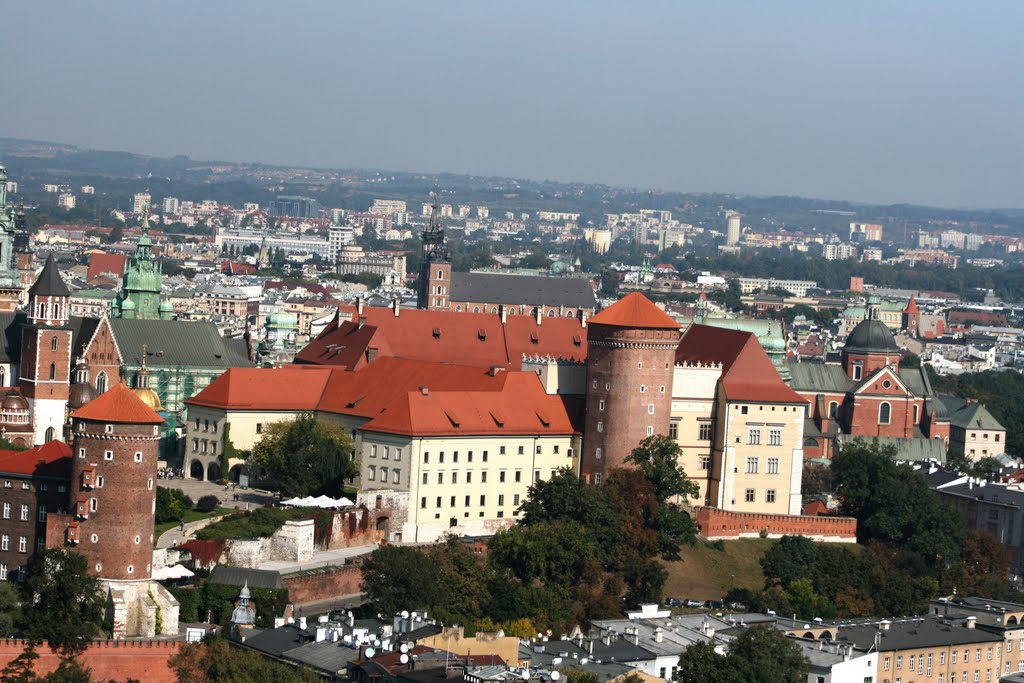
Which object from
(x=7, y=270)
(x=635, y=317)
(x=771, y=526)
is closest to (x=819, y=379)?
(x=771, y=526)

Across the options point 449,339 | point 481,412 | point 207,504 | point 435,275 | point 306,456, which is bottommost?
point 207,504

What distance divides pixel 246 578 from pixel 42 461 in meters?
7.27

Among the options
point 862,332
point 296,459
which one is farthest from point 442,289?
point 296,459

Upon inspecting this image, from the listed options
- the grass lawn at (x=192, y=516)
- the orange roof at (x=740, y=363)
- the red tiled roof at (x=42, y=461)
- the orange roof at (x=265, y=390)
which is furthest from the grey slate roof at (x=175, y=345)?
the red tiled roof at (x=42, y=461)

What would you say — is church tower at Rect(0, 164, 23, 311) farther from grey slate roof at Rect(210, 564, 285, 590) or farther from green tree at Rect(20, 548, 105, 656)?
green tree at Rect(20, 548, 105, 656)

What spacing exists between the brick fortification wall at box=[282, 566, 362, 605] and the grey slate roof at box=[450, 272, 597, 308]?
10354 centimetres

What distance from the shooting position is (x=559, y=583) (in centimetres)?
7869

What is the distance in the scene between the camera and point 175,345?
103812 mm

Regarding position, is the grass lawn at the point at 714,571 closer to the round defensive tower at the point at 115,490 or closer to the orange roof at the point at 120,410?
the round defensive tower at the point at 115,490

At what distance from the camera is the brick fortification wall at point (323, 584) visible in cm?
7450

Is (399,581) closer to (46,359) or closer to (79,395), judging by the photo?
(79,395)

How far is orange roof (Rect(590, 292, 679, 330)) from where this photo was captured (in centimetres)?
8856

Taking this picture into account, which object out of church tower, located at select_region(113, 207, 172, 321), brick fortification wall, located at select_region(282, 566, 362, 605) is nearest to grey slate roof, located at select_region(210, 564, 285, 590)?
brick fortification wall, located at select_region(282, 566, 362, 605)

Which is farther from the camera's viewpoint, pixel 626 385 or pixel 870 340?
pixel 870 340
